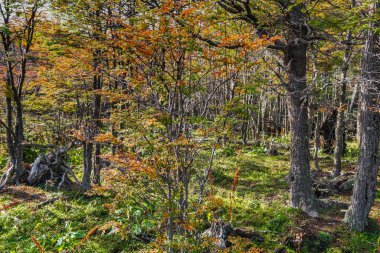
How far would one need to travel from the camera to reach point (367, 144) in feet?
22.6

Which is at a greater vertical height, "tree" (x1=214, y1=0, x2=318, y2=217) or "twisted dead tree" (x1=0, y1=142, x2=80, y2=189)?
"tree" (x1=214, y1=0, x2=318, y2=217)

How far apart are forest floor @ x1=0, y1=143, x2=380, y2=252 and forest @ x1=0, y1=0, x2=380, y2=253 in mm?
34

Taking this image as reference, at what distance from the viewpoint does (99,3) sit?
710cm

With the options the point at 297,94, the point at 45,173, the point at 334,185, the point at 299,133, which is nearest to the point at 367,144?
the point at 299,133

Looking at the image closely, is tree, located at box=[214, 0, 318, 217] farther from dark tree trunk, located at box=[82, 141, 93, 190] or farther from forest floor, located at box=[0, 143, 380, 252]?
dark tree trunk, located at box=[82, 141, 93, 190]

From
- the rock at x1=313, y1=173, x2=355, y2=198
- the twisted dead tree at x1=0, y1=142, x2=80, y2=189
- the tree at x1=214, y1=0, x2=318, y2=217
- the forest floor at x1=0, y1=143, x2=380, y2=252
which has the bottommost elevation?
the forest floor at x1=0, y1=143, x2=380, y2=252

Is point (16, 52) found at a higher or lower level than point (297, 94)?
higher

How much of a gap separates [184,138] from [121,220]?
3347 mm

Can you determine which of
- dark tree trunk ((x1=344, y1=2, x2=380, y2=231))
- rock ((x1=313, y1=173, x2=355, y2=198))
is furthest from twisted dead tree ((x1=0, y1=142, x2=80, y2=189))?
dark tree trunk ((x1=344, y1=2, x2=380, y2=231))

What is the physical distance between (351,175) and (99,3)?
9.23m

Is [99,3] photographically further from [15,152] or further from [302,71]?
[15,152]

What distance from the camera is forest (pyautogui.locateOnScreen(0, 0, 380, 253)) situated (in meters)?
4.94

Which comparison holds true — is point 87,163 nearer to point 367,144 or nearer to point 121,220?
point 121,220

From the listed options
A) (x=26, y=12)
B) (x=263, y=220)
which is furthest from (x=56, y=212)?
(x=26, y=12)
